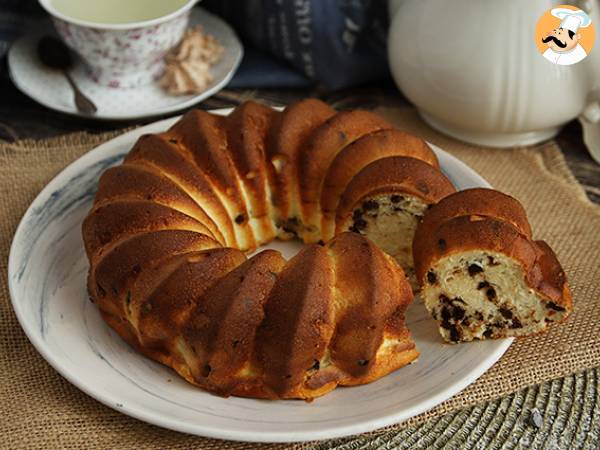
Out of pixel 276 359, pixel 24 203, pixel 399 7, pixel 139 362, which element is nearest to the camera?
pixel 276 359

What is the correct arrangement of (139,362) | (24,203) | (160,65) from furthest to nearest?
(160,65), (24,203), (139,362)

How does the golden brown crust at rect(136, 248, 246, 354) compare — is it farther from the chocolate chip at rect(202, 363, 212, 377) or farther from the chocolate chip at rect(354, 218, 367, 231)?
the chocolate chip at rect(354, 218, 367, 231)

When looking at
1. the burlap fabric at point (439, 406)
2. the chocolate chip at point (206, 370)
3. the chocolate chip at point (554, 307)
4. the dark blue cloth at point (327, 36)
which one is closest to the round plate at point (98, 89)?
the dark blue cloth at point (327, 36)

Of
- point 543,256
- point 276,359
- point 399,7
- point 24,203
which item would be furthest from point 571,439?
point 24,203

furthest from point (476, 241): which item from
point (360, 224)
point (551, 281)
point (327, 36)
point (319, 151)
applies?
point (327, 36)

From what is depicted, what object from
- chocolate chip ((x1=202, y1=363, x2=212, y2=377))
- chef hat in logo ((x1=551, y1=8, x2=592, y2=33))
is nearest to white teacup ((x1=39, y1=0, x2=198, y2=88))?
chef hat in logo ((x1=551, y1=8, x2=592, y2=33))

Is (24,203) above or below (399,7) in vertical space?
below

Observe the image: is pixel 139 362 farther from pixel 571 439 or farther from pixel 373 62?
pixel 373 62
